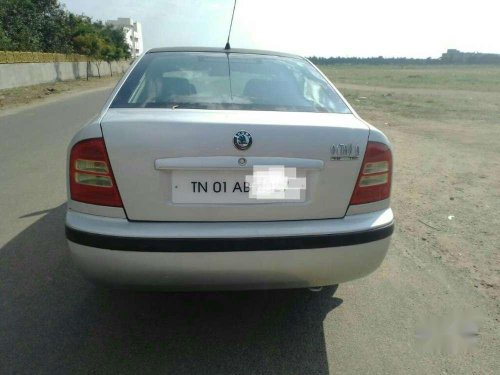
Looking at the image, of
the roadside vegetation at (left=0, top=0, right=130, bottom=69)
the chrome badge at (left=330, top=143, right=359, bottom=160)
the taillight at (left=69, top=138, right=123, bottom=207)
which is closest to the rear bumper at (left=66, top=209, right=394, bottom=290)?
the taillight at (left=69, top=138, right=123, bottom=207)

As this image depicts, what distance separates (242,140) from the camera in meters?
2.19

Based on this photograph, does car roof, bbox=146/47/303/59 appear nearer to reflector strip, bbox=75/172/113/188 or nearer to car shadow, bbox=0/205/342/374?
reflector strip, bbox=75/172/113/188

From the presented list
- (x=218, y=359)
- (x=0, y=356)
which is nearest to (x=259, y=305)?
(x=218, y=359)

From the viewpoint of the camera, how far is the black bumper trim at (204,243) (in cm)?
218

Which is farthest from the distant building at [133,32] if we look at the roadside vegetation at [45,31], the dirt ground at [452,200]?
the dirt ground at [452,200]

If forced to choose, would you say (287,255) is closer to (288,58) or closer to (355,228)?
(355,228)

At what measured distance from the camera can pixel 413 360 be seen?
2.44m

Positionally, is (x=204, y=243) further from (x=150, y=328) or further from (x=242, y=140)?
(x=150, y=328)

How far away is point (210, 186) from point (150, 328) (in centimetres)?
106

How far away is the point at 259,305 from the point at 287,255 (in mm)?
865

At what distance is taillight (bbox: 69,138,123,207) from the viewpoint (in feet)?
7.26

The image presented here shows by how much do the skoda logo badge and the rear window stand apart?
1.23ft

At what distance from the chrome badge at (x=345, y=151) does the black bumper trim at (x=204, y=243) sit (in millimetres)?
404

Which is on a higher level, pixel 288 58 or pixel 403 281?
pixel 288 58
